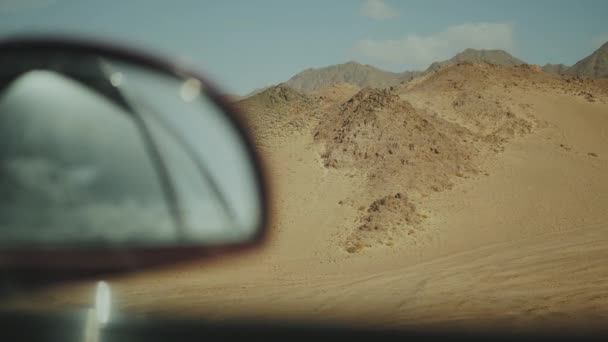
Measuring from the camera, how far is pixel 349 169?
2158 cm

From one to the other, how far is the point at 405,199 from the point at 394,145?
4.73 m

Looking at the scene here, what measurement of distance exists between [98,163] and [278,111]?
75.8 feet

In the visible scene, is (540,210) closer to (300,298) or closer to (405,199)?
(405,199)

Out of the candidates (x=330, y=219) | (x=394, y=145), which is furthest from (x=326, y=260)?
(x=394, y=145)

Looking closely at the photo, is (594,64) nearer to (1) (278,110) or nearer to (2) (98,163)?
(1) (278,110)

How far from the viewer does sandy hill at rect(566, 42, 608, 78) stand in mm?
179375

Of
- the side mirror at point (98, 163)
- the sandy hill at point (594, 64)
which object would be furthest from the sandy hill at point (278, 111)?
the sandy hill at point (594, 64)

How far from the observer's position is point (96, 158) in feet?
17.4

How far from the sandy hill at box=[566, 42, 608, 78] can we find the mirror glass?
665ft

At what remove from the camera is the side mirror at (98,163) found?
16.2 ft

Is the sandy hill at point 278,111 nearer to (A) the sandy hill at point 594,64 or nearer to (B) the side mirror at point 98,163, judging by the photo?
(B) the side mirror at point 98,163

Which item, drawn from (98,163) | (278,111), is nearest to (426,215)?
(278,111)

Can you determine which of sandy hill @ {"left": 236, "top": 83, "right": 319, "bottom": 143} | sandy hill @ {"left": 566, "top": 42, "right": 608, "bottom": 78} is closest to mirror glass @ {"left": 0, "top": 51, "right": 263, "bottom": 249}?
sandy hill @ {"left": 236, "top": 83, "right": 319, "bottom": 143}

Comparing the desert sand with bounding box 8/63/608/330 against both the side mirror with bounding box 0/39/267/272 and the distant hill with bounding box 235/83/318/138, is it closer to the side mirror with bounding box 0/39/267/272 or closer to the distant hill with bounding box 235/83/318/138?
the distant hill with bounding box 235/83/318/138
